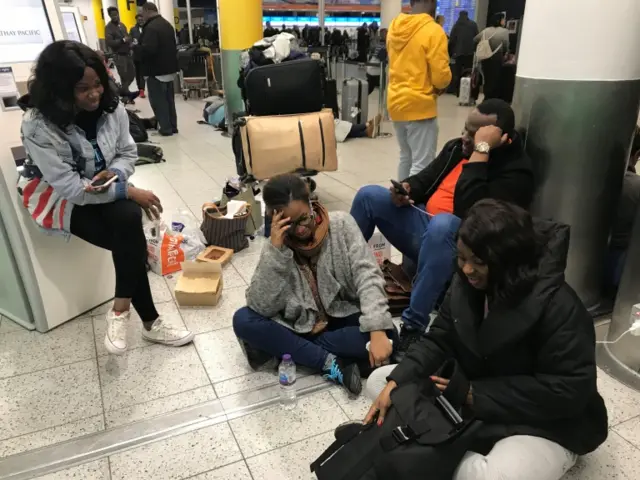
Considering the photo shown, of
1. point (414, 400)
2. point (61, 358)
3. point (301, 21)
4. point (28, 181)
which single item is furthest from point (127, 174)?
point (301, 21)

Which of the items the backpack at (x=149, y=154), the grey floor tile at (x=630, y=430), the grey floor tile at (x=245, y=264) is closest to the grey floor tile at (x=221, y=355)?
the grey floor tile at (x=245, y=264)

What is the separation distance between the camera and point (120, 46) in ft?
33.5

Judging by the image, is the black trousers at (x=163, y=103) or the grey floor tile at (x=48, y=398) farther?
the black trousers at (x=163, y=103)

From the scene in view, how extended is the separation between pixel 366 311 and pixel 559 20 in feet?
4.53

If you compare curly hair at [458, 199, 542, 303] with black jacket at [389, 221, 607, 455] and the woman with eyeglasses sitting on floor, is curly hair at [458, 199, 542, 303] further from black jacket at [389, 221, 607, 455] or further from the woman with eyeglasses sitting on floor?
the woman with eyeglasses sitting on floor

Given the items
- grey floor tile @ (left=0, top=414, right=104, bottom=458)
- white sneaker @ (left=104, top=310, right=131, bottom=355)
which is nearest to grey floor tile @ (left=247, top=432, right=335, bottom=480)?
grey floor tile @ (left=0, top=414, right=104, bottom=458)

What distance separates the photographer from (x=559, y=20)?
2.10 m

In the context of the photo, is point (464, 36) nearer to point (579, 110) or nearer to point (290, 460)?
point (579, 110)

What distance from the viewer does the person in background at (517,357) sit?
4.29ft

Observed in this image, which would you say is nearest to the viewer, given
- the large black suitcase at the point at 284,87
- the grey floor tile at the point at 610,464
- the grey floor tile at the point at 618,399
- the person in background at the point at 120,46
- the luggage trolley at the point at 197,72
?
the grey floor tile at the point at 610,464

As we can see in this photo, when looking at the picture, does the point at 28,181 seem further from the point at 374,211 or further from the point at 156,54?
the point at 156,54

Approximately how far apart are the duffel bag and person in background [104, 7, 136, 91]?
32.9 ft

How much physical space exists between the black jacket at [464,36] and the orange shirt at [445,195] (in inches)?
344

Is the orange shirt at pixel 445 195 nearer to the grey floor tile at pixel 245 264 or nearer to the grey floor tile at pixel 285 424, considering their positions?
the grey floor tile at pixel 285 424
